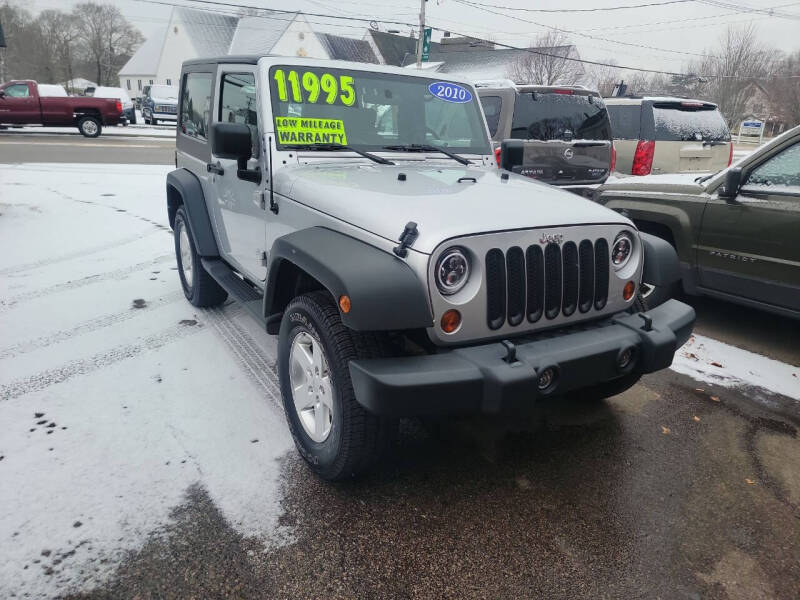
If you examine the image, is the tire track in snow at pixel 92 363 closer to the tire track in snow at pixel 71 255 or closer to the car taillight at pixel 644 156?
the tire track in snow at pixel 71 255

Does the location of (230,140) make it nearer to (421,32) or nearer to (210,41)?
(421,32)

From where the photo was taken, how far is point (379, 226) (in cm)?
246

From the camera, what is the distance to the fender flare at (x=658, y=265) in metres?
2.99

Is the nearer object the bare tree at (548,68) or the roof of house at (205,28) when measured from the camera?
the bare tree at (548,68)

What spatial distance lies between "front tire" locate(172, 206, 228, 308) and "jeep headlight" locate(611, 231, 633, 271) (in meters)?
3.26

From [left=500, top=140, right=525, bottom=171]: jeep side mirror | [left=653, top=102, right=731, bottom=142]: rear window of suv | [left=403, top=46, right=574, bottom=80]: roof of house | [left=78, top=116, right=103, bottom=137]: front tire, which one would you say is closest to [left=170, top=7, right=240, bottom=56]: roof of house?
[left=403, top=46, right=574, bottom=80]: roof of house

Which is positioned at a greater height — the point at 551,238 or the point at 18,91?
the point at 18,91

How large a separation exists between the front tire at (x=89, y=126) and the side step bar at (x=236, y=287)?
71.1ft

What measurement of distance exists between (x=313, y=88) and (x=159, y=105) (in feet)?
108

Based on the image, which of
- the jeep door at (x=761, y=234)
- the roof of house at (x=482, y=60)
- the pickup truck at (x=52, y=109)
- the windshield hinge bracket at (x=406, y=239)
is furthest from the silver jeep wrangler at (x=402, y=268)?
the roof of house at (x=482, y=60)

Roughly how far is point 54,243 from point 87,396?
4.47 meters

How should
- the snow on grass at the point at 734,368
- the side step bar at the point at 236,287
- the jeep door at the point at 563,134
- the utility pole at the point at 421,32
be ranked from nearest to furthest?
the side step bar at the point at 236,287 < the snow on grass at the point at 734,368 < the jeep door at the point at 563,134 < the utility pole at the point at 421,32

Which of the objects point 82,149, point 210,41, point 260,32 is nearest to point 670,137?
point 82,149

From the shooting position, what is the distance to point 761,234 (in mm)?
4242
